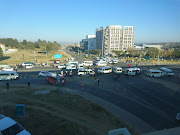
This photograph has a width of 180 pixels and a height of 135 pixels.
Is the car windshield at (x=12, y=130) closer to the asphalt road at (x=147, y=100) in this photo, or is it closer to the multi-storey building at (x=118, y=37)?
→ the asphalt road at (x=147, y=100)

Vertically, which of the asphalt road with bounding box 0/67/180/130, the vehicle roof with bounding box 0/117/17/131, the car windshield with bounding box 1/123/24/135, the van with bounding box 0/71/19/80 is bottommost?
the asphalt road with bounding box 0/67/180/130

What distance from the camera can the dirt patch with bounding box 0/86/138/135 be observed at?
31.8 ft

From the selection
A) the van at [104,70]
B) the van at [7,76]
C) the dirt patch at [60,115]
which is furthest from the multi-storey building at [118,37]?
the dirt patch at [60,115]

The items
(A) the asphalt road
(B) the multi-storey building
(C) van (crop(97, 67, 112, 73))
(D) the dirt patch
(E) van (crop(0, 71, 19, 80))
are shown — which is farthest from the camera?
(B) the multi-storey building

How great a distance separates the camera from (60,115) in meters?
11.7

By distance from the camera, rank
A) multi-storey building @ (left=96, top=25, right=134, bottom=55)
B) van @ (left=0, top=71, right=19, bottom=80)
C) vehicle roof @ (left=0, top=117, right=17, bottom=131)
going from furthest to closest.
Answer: multi-storey building @ (left=96, top=25, right=134, bottom=55), van @ (left=0, top=71, right=19, bottom=80), vehicle roof @ (left=0, top=117, right=17, bottom=131)

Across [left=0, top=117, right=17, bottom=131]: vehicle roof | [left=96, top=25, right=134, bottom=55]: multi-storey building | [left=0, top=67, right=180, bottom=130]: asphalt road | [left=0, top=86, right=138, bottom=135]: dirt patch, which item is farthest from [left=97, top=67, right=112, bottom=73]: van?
[left=96, top=25, right=134, bottom=55]: multi-storey building

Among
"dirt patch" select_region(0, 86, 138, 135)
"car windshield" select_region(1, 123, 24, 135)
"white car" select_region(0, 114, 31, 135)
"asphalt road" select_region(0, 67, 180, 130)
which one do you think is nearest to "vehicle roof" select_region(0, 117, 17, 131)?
"white car" select_region(0, 114, 31, 135)

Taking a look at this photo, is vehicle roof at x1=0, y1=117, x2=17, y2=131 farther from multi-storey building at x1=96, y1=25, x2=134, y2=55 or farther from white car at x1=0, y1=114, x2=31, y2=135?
multi-storey building at x1=96, y1=25, x2=134, y2=55

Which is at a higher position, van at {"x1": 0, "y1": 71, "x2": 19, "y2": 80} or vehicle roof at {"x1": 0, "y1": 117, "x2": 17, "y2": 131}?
van at {"x1": 0, "y1": 71, "x2": 19, "y2": 80}

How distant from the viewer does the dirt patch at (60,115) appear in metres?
9.68

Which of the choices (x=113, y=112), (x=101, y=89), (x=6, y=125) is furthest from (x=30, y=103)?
(x=101, y=89)

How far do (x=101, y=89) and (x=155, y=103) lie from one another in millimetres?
7248

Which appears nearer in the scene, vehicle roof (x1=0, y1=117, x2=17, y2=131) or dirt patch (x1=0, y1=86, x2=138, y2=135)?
vehicle roof (x1=0, y1=117, x2=17, y2=131)
